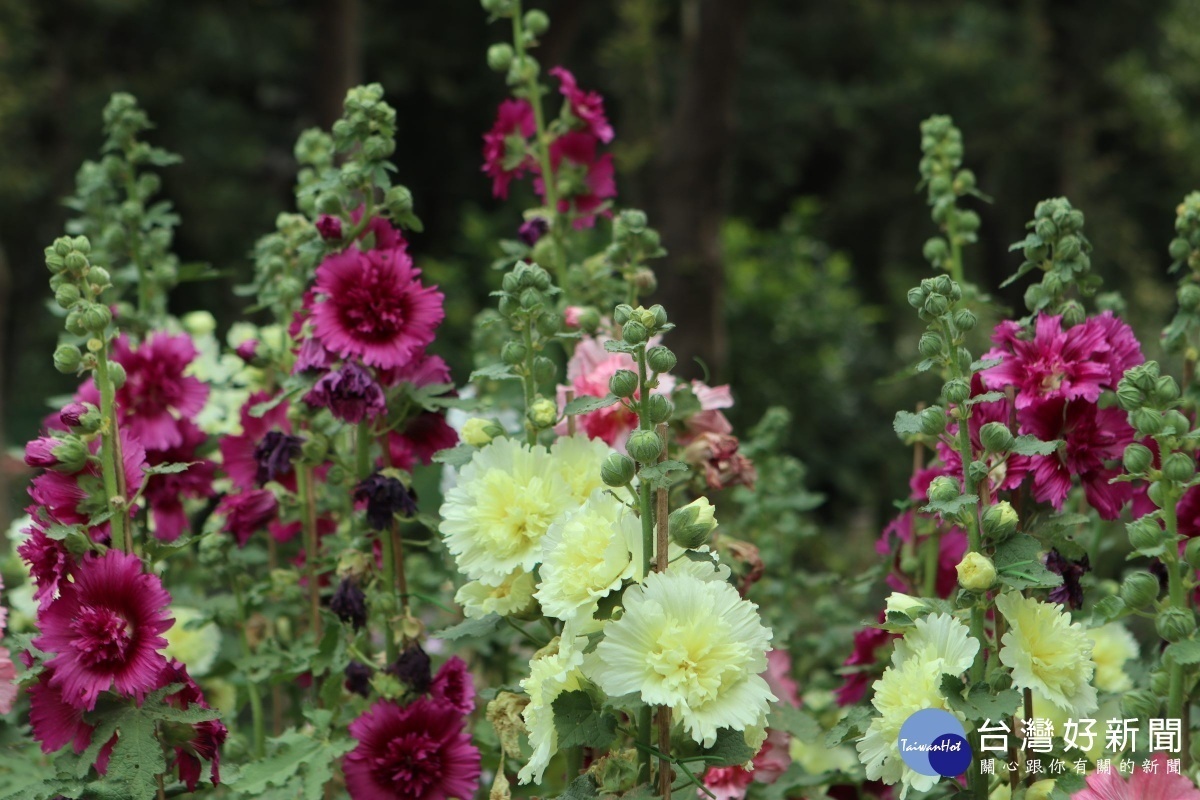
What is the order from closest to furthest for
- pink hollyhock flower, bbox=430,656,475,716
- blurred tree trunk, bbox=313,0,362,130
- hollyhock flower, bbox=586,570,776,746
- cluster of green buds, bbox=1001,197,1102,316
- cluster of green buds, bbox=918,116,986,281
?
hollyhock flower, bbox=586,570,776,746, cluster of green buds, bbox=1001,197,1102,316, pink hollyhock flower, bbox=430,656,475,716, cluster of green buds, bbox=918,116,986,281, blurred tree trunk, bbox=313,0,362,130

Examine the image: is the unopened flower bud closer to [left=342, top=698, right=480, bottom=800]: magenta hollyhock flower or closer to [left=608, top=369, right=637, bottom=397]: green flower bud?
[left=608, top=369, right=637, bottom=397]: green flower bud

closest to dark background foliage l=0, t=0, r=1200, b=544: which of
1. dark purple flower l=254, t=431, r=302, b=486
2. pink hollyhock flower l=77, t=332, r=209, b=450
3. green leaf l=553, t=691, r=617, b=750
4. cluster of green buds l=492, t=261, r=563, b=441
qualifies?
pink hollyhock flower l=77, t=332, r=209, b=450

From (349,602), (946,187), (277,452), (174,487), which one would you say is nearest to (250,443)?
(174,487)

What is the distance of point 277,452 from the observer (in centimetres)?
133

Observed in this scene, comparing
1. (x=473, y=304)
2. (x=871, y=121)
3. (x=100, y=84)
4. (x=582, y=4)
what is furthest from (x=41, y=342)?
(x=871, y=121)

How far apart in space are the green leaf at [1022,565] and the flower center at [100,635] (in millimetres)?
713

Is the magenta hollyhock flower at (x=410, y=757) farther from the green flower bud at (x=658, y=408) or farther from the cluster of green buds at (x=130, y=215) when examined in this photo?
the cluster of green buds at (x=130, y=215)

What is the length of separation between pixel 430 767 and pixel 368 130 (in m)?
0.62

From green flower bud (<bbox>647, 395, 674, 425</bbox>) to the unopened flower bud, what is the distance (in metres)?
0.26

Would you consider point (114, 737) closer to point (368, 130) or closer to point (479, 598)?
point (479, 598)

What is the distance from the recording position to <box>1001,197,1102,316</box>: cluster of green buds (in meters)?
1.20

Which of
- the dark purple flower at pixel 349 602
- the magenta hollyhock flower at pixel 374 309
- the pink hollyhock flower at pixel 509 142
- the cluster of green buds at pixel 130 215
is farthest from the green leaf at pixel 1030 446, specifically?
the cluster of green buds at pixel 130 215

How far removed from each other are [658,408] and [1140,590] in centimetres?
42

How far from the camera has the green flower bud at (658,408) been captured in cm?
99
